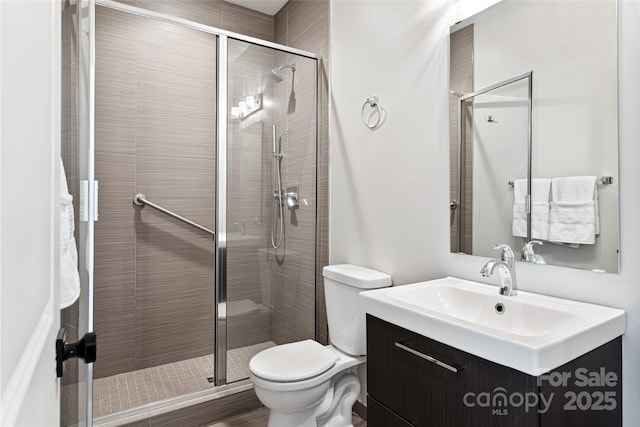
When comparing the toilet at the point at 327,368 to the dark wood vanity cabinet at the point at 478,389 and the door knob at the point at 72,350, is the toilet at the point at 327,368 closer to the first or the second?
the dark wood vanity cabinet at the point at 478,389

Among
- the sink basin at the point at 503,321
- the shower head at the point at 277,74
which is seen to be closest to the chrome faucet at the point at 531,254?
the sink basin at the point at 503,321

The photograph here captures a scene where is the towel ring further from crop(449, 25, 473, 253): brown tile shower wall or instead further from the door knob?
the door knob

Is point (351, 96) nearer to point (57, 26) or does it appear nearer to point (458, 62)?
point (458, 62)

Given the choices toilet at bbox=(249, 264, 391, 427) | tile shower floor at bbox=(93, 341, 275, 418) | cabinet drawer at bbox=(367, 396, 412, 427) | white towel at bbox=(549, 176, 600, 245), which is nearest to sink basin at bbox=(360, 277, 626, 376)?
white towel at bbox=(549, 176, 600, 245)

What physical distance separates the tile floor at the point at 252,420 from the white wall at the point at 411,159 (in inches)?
34.0

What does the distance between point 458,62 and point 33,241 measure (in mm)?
1643

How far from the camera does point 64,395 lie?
0.73 m

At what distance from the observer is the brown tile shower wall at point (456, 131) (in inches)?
61.5

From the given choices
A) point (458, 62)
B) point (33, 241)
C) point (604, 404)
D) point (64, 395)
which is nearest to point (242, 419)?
point (64, 395)

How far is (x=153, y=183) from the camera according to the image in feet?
8.23

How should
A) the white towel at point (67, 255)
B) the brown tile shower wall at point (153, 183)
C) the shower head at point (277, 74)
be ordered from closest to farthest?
the white towel at point (67, 255), the shower head at point (277, 74), the brown tile shower wall at point (153, 183)

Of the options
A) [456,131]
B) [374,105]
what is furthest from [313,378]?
[374,105]

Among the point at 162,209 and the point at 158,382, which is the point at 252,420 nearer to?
the point at 158,382

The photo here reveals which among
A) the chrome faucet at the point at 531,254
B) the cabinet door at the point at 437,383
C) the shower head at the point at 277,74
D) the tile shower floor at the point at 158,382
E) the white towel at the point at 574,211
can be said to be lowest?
the tile shower floor at the point at 158,382
